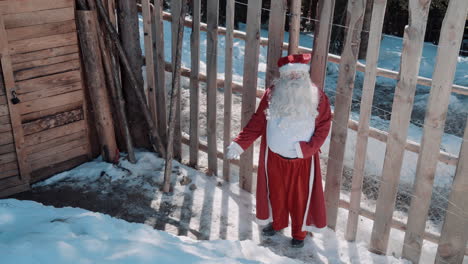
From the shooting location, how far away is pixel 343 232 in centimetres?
461

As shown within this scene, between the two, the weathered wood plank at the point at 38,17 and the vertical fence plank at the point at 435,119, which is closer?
the vertical fence plank at the point at 435,119

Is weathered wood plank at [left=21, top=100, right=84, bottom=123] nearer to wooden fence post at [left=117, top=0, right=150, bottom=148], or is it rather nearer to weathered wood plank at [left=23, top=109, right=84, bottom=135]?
weathered wood plank at [left=23, top=109, right=84, bottom=135]

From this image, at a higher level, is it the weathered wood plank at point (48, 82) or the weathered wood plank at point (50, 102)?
the weathered wood plank at point (48, 82)

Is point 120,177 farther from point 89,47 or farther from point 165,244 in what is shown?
point 165,244

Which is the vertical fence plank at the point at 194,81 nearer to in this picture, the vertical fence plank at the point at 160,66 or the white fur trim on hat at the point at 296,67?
the vertical fence plank at the point at 160,66

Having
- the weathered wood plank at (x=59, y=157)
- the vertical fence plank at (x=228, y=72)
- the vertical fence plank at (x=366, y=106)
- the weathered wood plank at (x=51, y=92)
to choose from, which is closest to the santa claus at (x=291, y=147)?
the vertical fence plank at (x=366, y=106)

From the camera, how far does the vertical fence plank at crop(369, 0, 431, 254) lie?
341 cm

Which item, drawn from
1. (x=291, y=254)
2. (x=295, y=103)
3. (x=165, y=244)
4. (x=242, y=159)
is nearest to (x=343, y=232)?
(x=291, y=254)

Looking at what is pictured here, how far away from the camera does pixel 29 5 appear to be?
4.50 metres

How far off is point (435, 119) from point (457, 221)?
2.65 ft

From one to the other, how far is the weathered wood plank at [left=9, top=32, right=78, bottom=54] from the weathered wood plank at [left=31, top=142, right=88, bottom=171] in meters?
1.12

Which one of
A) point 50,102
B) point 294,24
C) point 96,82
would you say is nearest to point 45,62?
point 50,102

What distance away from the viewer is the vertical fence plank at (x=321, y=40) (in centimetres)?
381

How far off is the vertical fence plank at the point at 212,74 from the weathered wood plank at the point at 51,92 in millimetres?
1325
